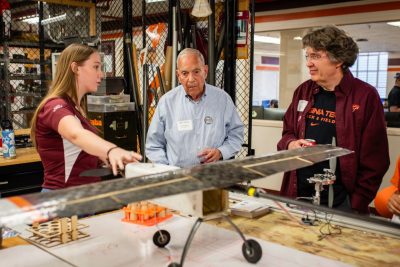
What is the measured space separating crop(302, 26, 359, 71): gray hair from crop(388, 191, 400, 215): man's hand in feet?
2.47

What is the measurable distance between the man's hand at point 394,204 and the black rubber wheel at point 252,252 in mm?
747

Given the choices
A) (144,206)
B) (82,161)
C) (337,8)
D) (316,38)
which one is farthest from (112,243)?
(337,8)

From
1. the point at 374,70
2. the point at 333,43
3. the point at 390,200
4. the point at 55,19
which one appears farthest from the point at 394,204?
the point at 374,70

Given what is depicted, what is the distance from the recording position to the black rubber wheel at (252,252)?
1343mm

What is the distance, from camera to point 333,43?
2.14 meters

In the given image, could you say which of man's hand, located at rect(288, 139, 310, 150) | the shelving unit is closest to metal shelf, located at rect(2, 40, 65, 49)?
the shelving unit

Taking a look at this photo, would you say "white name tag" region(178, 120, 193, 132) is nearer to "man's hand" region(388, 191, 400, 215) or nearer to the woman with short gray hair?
the woman with short gray hair

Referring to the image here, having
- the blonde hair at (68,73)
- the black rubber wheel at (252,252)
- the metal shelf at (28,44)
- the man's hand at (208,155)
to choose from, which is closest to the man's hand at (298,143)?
the man's hand at (208,155)

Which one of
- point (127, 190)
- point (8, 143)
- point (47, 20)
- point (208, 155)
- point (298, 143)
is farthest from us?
point (47, 20)

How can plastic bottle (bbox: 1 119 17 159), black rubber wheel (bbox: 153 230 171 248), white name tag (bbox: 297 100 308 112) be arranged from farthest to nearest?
plastic bottle (bbox: 1 119 17 159) → white name tag (bbox: 297 100 308 112) → black rubber wheel (bbox: 153 230 171 248)

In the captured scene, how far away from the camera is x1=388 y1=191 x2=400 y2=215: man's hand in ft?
5.74

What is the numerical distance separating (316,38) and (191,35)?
1.90 m

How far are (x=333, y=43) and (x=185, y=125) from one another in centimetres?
102

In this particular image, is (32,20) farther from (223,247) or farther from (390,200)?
(390,200)
